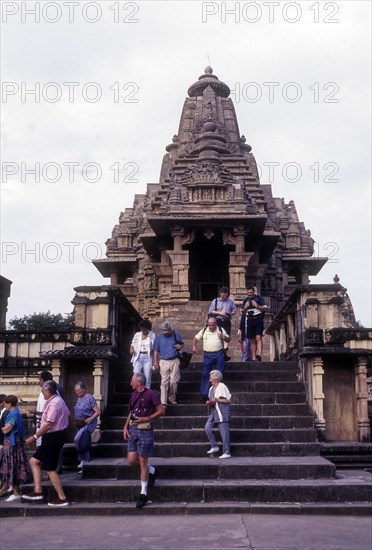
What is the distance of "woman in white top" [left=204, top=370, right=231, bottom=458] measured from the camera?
8.89 m

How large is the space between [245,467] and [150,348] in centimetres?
292

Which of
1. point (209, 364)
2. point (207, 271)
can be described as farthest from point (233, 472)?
point (207, 271)

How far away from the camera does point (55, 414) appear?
785 cm

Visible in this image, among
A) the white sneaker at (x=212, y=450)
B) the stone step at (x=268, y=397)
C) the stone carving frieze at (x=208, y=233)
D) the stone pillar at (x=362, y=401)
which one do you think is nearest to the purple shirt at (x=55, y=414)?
the white sneaker at (x=212, y=450)

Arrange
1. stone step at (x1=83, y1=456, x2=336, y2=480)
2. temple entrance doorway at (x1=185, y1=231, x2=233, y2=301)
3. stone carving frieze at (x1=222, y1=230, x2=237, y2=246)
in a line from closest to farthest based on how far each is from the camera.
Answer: stone step at (x1=83, y1=456, x2=336, y2=480) < stone carving frieze at (x1=222, y1=230, x2=237, y2=246) < temple entrance doorway at (x1=185, y1=231, x2=233, y2=301)

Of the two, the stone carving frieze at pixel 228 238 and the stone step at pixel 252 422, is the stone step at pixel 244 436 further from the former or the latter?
the stone carving frieze at pixel 228 238

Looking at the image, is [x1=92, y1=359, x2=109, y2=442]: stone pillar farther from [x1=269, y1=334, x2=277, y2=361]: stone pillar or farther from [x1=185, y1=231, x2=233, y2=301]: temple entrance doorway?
[x1=185, y1=231, x2=233, y2=301]: temple entrance doorway

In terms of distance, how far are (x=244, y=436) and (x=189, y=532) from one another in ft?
11.0

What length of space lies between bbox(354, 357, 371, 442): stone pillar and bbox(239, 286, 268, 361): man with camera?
2808 millimetres

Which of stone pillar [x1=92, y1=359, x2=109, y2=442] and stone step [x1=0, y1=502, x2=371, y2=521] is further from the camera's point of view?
stone pillar [x1=92, y1=359, x2=109, y2=442]

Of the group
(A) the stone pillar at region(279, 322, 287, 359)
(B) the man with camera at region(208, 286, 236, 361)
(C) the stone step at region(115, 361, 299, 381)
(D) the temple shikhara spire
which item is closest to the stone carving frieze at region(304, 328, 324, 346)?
(C) the stone step at region(115, 361, 299, 381)

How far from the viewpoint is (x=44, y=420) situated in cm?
783

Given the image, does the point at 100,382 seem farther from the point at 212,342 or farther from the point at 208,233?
the point at 208,233

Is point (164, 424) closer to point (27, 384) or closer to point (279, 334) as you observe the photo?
point (279, 334)
